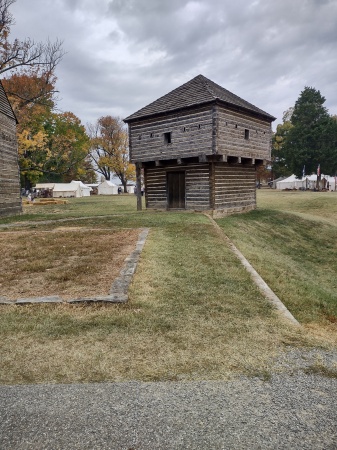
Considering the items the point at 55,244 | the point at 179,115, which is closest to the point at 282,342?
the point at 55,244

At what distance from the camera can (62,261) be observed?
303 inches

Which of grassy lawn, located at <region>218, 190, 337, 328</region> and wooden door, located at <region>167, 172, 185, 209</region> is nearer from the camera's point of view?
grassy lawn, located at <region>218, 190, 337, 328</region>

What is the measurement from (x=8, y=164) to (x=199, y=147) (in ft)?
38.2

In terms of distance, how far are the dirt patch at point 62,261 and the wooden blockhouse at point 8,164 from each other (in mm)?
8656

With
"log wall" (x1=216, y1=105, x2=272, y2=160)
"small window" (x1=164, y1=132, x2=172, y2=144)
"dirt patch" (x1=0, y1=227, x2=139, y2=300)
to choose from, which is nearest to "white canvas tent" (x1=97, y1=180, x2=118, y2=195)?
"log wall" (x1=216, y1=105, x2=272, y2=160)

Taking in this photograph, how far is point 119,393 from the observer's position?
3.01m

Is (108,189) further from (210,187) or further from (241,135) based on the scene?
(210,187)

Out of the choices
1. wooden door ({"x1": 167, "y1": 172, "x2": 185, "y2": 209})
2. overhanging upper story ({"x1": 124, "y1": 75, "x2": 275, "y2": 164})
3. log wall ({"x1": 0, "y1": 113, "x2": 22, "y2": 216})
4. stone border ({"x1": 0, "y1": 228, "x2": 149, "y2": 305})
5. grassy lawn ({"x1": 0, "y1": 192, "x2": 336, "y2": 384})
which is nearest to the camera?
grassy lawn ({"x1": 0, "y1": 192, "x2": 336, "y2": 384})

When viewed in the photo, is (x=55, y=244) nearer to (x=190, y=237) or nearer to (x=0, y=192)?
(x=190, y=237)

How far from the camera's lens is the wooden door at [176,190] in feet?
62.5

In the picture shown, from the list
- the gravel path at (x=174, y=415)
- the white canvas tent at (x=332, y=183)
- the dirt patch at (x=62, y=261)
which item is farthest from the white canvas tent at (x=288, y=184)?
the gravel path at (x=174, y=415)

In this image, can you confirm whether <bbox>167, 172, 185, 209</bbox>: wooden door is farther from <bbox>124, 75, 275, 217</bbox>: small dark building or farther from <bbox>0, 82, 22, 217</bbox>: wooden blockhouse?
<bbox>0, 82, 22, 217</bbox>: wooden blockhouse

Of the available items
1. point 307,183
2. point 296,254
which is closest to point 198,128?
point 296,254

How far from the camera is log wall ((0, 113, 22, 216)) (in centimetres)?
1845
